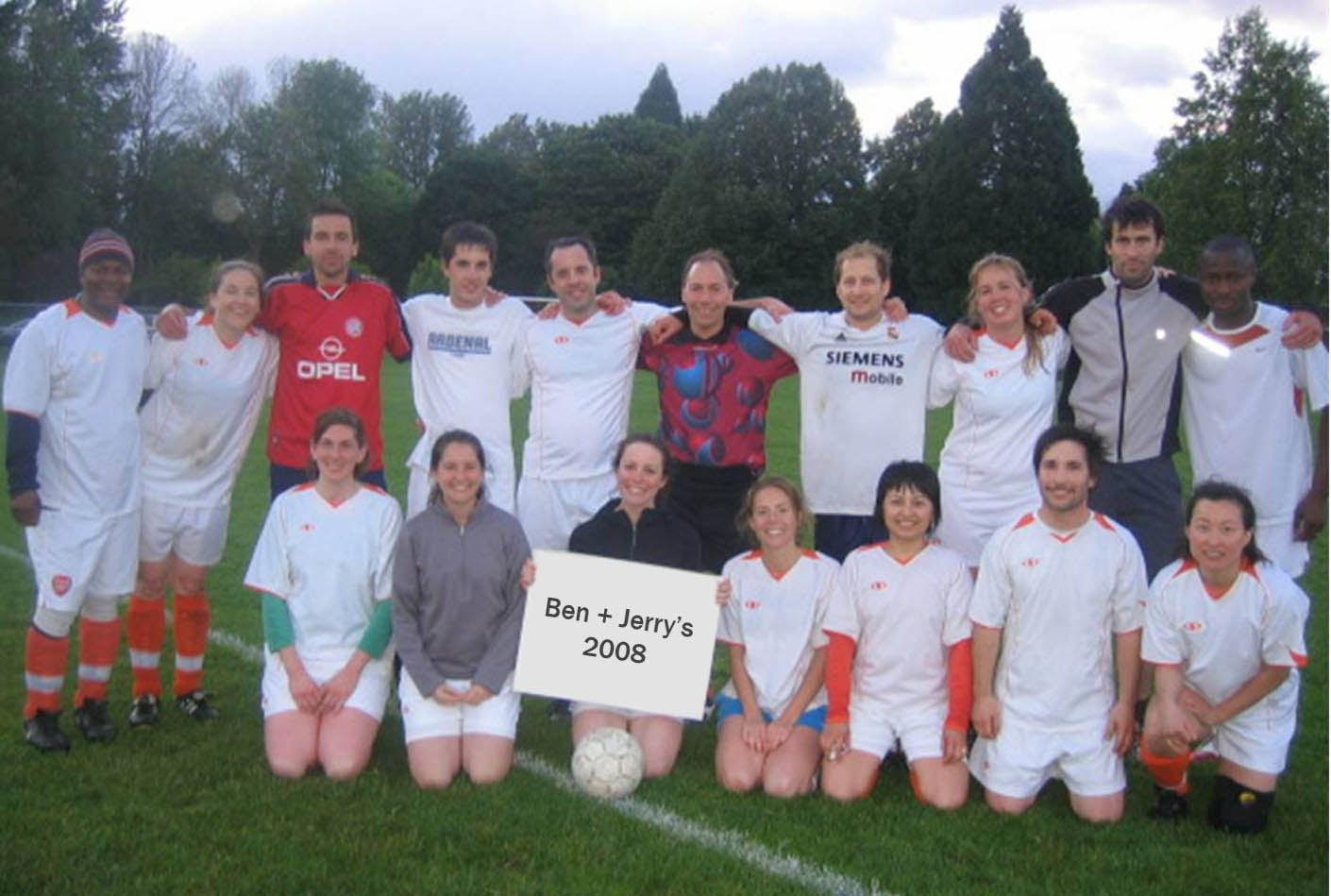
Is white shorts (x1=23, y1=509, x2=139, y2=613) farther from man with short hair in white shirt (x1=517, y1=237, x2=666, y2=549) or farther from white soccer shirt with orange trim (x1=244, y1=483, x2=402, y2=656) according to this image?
man with short hair in white shirt (x1=517, y1=237, x2=666, y2=549)

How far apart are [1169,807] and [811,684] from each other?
1364 millimetres

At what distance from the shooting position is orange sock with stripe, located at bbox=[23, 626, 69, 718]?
17.4ft

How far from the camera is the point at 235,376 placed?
575 cm

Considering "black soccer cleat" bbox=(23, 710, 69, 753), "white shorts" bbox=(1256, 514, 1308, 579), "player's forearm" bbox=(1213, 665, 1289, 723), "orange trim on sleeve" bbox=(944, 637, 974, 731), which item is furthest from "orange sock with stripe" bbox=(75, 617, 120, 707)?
"white shorts" bbox=(1256, 514, 1308, 579)

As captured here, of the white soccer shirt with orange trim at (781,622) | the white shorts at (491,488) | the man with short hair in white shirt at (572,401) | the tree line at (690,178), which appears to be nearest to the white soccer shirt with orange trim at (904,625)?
the white soccer shirt with orange trim at (781,622)

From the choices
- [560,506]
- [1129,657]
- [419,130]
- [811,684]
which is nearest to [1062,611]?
[1129,657]

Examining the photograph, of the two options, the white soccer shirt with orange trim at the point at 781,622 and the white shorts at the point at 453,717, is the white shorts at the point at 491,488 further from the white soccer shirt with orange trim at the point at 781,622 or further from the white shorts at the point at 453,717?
the white soccer shirt with orange trim at the point at 781,622

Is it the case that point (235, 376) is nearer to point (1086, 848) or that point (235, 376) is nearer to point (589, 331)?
point (589, 331)

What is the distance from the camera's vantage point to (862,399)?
222 inches

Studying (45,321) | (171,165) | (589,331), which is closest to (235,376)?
(45,321)

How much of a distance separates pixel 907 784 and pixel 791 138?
46.9 metres

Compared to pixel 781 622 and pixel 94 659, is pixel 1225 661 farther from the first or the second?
pixel 94 659

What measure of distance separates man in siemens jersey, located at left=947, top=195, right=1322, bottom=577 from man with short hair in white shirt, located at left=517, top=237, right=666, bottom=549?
153 centimetres

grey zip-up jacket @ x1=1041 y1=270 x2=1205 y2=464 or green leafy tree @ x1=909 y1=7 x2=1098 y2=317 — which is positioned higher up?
green leafy tree @ x1=909 y1=7 x2=1098 y2=317
